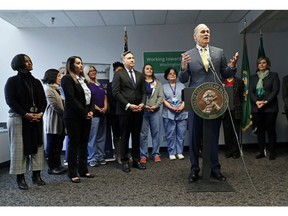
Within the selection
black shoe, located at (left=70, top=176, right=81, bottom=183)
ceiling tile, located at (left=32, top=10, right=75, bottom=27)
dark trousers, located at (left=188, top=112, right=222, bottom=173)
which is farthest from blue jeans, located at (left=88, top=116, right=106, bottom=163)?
ceiling tile, located at (left=32, top=10, right=75, bottom=27)

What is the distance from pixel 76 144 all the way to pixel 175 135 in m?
1.93

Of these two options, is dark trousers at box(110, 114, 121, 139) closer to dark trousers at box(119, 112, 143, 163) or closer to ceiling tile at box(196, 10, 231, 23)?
dark trousers at box(119, 112, 143, 163)

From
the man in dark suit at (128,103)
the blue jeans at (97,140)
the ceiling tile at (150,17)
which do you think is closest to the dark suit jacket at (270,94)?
the man in dark suit at (128,103)

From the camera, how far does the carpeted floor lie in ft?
7.41

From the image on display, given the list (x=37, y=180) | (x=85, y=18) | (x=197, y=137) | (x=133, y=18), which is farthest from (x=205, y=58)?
(x=85, y=18)

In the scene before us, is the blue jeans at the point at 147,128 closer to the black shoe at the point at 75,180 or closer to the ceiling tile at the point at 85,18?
the black shoe at the point at 75,180

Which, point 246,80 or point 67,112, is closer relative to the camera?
point 67,112

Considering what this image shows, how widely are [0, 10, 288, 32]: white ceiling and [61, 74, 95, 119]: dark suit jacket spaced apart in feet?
7.30

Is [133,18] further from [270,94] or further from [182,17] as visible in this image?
[270,94]

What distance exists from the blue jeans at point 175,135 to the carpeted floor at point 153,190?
852 millimetres

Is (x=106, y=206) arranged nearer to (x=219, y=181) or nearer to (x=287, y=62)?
(x=219, y=181)

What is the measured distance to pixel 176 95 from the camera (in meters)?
4.50

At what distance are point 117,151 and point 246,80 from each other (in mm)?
2451

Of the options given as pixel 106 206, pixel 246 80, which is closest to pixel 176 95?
pixel 246 80
